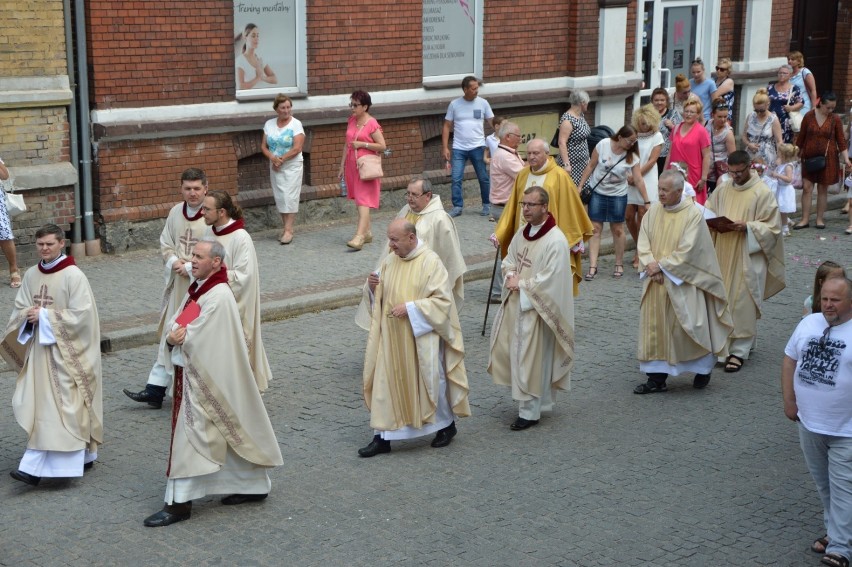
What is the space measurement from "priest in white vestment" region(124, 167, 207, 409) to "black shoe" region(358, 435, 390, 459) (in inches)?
71.1

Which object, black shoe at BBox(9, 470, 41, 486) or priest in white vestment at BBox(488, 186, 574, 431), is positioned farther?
priest in white vestment at BBox(488, 186, 574, 431)

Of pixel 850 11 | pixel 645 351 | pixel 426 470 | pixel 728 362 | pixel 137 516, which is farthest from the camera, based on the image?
pixel 850 11

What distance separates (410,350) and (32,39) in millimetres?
6862

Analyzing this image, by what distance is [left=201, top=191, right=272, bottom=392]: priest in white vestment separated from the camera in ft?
31.1

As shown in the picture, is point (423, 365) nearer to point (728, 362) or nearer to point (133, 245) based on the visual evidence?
point (728, 362)

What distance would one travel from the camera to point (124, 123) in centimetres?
1441

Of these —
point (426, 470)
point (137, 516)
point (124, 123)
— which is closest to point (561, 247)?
point (426, 470)

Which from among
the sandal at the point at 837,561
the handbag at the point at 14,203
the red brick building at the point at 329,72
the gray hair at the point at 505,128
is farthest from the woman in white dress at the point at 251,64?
the sandal at the point at 837,561

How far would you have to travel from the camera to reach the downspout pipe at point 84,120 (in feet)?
45.9

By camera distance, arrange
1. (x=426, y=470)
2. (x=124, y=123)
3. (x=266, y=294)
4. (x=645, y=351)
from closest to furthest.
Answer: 1. (x=426, y=470)
2. (x=645, y=351)
3. (x=266, y=294)
4. (x=124, y=123)

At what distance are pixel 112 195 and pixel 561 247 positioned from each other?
22.0 feet

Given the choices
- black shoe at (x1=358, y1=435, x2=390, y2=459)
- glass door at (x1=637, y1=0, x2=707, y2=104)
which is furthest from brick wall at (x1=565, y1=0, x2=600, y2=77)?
→ black shoe at (x1=358, y1=435, x2=390, y2=459)

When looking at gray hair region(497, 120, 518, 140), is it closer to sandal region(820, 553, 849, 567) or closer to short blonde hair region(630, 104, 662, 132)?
short blonde hair region(630, 104, 662, 132)

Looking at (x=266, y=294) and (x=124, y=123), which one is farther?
(x=124, y=123)
